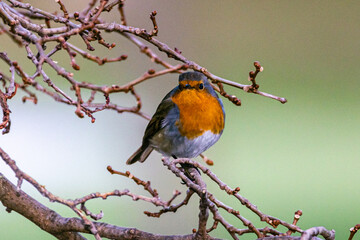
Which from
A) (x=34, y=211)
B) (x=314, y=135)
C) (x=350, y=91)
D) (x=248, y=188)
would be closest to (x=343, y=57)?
(x=350, y=91)

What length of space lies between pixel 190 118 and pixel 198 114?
0.04 m

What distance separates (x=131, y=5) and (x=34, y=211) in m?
4.67

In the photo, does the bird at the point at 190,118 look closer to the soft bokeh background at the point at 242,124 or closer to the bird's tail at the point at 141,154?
the bird's tail at the point at 141,154

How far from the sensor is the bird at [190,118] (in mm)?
2332

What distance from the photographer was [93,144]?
727 cm

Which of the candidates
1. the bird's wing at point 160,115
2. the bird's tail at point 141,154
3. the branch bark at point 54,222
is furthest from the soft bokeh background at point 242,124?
the branch bark at point 54,222

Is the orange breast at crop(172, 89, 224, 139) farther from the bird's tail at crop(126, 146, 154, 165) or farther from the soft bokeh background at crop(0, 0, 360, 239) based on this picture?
the soft bokeh background at crop(0, 0, 360, 239)

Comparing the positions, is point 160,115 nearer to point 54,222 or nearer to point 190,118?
point 190,118

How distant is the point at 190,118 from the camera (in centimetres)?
236

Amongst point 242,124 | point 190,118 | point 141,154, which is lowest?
point 141,154

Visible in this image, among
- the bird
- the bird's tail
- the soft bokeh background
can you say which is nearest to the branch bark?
the bird

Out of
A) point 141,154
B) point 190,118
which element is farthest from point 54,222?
point 141,154

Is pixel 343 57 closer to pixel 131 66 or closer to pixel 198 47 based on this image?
pixel 198 47

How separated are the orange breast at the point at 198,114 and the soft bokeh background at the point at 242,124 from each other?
322cm
